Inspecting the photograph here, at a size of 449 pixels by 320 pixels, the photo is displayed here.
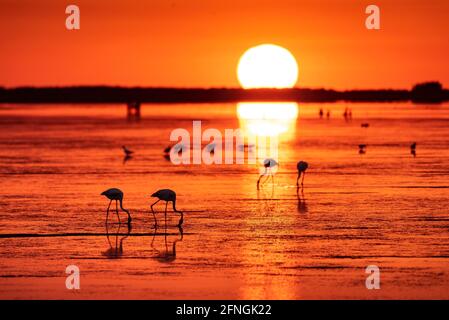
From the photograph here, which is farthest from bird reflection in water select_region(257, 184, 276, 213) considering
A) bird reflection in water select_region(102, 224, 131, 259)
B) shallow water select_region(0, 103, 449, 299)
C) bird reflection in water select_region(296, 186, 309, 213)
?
bird reflection in water select_region(102, 224, 131, 259)

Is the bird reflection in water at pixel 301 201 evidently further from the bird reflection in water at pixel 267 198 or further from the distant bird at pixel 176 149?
the distant bird at pixel 176 149

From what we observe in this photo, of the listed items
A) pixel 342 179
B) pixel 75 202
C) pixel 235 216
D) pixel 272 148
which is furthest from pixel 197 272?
pixel 272 148

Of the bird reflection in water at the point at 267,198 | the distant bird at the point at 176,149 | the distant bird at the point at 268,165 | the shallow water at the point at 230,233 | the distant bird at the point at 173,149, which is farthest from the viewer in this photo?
the distant bird at the point at 176,149

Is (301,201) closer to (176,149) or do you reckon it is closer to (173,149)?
(173,149)

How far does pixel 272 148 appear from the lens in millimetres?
39562

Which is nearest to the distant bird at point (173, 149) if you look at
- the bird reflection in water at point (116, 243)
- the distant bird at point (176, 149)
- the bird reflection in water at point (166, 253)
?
the distant bird at point (176, 149)

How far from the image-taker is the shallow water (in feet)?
38.6

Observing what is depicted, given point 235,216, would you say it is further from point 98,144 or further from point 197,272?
point 98,144

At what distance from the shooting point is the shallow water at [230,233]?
11.8 m

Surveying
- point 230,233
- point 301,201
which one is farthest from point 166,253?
point 301,201

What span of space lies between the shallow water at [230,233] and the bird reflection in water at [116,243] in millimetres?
30

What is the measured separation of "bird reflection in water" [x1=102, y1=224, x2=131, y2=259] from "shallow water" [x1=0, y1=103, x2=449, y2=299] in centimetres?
3

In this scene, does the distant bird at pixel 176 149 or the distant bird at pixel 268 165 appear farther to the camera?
the distant bird at pixel 176 149
